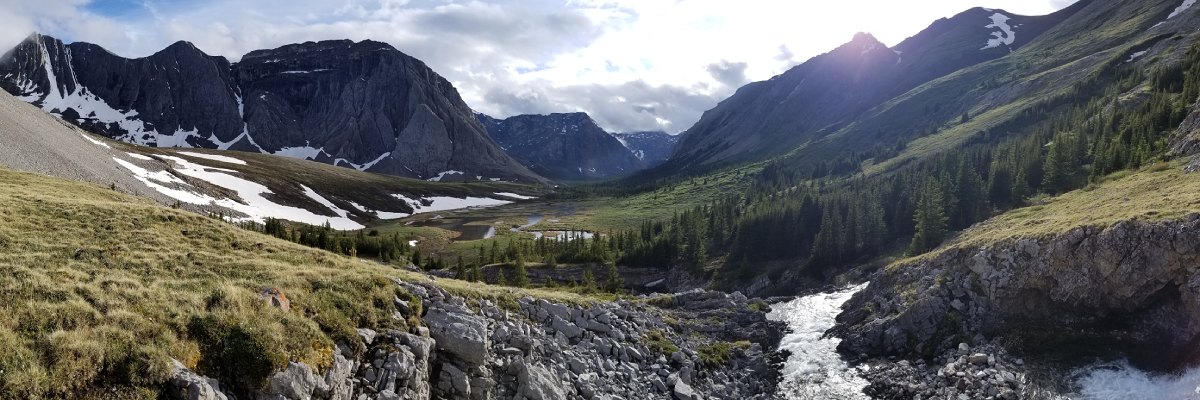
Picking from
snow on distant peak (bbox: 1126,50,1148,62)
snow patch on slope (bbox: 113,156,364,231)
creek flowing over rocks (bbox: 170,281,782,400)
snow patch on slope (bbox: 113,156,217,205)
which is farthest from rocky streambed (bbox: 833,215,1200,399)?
snow on distant peak (bbox: 1126,50,1148,62)

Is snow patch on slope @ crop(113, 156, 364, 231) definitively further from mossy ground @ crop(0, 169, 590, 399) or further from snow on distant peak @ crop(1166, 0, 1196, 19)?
snow on distant peak @ crop(1166, 0, 1196, 19)

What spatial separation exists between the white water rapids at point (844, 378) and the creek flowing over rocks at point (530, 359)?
70.4 inches

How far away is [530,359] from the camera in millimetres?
25547

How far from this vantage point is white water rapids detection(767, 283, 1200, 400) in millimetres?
31625

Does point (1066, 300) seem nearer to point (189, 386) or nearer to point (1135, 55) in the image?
point (189, 386)

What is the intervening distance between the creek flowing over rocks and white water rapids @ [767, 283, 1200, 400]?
1.79 meters

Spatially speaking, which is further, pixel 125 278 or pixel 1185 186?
pixel 1185 186

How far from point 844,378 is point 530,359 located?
2335 centimetres

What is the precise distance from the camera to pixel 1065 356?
36625mm

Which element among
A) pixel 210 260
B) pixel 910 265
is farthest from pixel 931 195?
pixel 210 260

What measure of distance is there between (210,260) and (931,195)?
7537cm

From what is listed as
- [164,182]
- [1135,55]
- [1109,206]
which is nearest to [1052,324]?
[1109,206]

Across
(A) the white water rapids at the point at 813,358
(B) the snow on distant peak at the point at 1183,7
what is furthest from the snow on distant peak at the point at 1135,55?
(A) the white water rapids at the point at 813,358

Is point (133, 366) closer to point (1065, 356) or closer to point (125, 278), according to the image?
point (125, 278)
